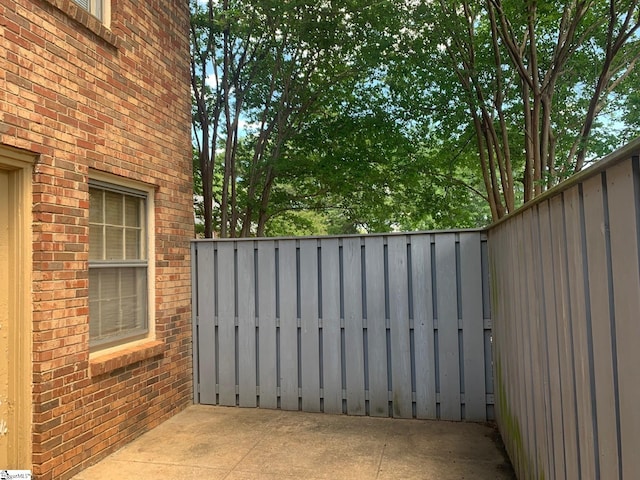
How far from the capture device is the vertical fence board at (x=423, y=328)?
495 centimetres

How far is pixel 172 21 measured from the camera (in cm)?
523

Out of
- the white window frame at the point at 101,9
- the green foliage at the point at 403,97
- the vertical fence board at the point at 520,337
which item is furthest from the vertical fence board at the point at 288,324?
the green foliage at the point at 403,97

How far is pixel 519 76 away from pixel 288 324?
5.52m

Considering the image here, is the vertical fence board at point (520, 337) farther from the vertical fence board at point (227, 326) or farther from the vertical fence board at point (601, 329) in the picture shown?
the vertical fence board at point (227, 326)

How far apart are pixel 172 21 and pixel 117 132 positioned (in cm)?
177

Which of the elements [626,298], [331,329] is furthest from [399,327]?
[626,298]

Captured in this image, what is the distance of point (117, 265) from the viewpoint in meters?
4.39

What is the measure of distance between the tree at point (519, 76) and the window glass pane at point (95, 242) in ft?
17.8

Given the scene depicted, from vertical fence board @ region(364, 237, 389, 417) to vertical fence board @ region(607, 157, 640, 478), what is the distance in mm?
3611

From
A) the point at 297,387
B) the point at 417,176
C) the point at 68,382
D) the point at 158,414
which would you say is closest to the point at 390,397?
the point at 297,387

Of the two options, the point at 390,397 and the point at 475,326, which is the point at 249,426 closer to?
the point at 390,397

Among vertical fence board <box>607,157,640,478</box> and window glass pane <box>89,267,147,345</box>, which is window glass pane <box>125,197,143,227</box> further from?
vertical fence board <box>607,157,640,478</box>

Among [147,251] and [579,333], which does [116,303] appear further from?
[579,333]

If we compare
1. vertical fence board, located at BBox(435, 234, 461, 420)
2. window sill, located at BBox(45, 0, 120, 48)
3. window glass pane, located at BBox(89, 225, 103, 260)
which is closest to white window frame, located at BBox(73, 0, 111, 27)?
window sill, located at BBox(45, 0, 120, 48)
